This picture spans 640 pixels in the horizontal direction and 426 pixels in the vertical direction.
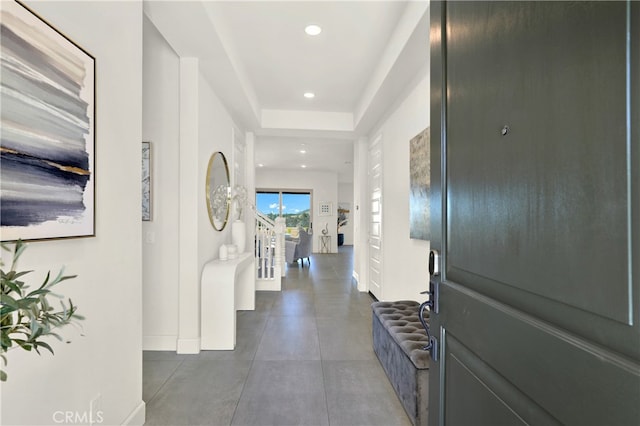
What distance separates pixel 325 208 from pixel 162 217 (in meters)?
8.48

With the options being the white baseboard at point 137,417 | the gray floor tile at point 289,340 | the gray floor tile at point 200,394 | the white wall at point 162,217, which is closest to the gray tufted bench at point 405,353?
the gray floor tile at point 289,340

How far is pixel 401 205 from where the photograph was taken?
12.1 ft

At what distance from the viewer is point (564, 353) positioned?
0.58 meters

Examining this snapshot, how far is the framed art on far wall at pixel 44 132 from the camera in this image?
40.5 inches

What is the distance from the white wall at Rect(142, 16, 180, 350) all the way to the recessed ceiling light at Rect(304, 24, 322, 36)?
1.33 m

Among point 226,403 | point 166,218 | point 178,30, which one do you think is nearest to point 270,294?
point 166,218

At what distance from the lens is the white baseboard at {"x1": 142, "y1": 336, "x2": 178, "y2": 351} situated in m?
2.94

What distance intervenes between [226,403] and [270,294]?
9.64ft

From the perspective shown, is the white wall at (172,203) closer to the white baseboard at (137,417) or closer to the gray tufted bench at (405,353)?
the white baseboard at (137,417)

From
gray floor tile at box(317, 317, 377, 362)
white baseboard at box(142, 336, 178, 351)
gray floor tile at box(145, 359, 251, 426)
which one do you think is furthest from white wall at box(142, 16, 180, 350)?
gray floor tile at box(317, 317, 377, 362)

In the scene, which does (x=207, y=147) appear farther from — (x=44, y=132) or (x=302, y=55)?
(x=44, y=132)

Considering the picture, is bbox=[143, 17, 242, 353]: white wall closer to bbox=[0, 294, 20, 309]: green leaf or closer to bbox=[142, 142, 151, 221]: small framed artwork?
bbox=[142, 142, 151, 221]: small framed artwork

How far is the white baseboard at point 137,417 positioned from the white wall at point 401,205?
2343 millimetres

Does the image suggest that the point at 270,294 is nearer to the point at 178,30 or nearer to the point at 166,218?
the point at 166,218
